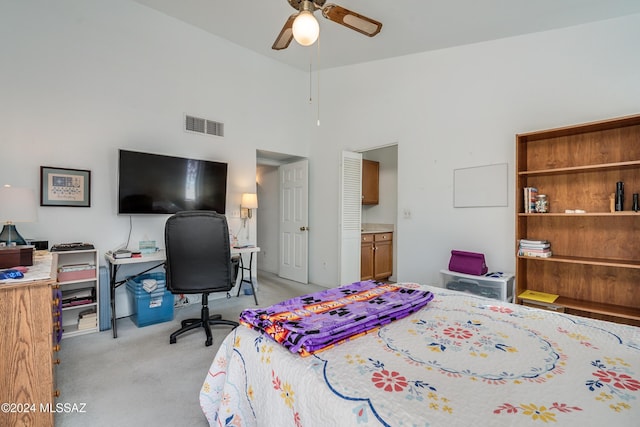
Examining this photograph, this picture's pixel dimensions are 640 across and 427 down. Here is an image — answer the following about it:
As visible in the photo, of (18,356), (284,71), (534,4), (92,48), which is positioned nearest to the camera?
(18,356)

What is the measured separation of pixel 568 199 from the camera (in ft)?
8.41

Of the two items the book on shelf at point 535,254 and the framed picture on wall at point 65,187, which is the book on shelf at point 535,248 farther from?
the framed picture on wall at point 65,187

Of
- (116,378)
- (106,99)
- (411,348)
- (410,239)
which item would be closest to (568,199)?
(410,239)

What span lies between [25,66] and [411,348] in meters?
3.92

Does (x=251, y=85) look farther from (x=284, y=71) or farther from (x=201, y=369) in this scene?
(x=201, y=369)

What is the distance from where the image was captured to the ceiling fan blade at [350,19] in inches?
81.0

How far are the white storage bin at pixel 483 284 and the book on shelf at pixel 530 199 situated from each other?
0.62 m

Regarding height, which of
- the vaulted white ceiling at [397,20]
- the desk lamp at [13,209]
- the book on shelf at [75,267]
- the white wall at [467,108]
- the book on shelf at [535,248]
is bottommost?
the book on shelf at [75,267]

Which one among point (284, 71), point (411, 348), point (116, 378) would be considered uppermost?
point (284, 71)

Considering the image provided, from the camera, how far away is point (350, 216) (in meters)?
4.31

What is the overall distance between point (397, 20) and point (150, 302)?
371 centimetres

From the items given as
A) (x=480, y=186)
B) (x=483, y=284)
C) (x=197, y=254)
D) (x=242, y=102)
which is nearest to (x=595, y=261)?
(x=483, y=284)

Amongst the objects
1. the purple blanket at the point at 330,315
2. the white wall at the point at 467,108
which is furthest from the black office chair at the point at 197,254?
the white wall at the point at 467,108

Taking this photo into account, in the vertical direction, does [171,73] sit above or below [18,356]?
above
